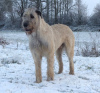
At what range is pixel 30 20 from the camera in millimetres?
4469

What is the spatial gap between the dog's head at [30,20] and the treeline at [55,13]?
28421 millimetres

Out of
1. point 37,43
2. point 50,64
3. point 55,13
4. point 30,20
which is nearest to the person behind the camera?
point 30,20

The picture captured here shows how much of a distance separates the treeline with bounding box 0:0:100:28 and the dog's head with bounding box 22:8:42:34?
93.2 feet

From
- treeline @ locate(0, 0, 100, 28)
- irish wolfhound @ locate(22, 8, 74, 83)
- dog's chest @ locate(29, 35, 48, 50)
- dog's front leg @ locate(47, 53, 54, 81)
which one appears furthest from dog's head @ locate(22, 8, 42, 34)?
treeline @ locate(0, 0, 100, 28)

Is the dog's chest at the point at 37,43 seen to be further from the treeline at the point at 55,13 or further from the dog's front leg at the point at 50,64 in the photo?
the treeline at the point at 55,13

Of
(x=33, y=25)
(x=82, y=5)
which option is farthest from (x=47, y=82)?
(x=82, y=5)

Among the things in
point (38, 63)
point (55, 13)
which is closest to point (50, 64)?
point (38, 63)

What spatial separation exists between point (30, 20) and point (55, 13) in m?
31.8

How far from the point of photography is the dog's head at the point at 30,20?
14.5 feet

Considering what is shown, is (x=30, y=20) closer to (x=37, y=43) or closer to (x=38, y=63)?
(x=37, y=43)

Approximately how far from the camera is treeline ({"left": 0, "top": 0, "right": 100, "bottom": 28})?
34.3 m

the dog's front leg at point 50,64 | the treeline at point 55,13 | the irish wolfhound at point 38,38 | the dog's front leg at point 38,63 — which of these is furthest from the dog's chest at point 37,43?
the treeline at point 55,13

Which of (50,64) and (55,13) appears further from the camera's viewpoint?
(55,13)

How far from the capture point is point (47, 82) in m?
4.89
